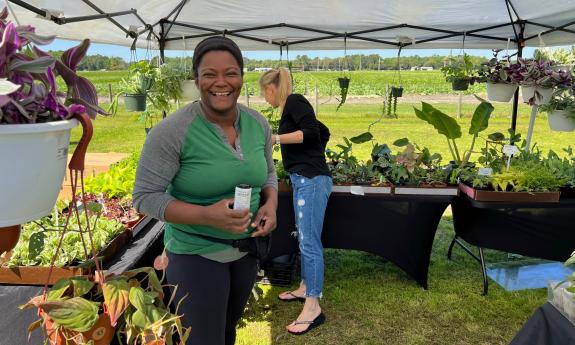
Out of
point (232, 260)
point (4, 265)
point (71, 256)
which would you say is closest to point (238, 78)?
point (232, 260)

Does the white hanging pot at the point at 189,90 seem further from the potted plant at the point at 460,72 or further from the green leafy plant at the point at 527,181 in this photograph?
the green leafy plant at the point at 527,181

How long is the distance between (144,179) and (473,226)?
2667 millimetres

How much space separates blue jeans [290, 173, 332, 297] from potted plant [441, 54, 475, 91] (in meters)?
1.64

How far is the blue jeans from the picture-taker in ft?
8.63

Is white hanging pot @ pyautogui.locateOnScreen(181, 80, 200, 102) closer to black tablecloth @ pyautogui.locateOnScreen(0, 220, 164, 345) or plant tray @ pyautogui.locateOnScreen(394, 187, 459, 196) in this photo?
black tablecloth @ pyautogui.locateOnScreen(0, 220, 164, 345)

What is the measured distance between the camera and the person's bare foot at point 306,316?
2676 mm

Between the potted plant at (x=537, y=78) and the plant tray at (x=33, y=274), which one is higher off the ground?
the potted plant at (x=537, y=78)

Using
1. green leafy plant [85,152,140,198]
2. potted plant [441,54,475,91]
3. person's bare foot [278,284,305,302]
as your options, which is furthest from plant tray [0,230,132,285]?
potted plant [441,54,475,91]

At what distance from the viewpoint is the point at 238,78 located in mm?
1354

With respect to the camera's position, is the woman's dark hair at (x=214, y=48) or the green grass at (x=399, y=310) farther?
the green grass at (x=399, y=310)

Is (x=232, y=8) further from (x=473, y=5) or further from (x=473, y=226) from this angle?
(x=473, y=226)

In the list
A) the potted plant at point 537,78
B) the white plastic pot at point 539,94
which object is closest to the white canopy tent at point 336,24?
the potted plant at point 537,78

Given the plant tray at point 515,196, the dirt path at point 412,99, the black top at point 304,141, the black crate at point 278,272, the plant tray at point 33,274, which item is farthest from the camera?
the dirt path at point 412,99

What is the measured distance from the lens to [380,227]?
10.4 ft
